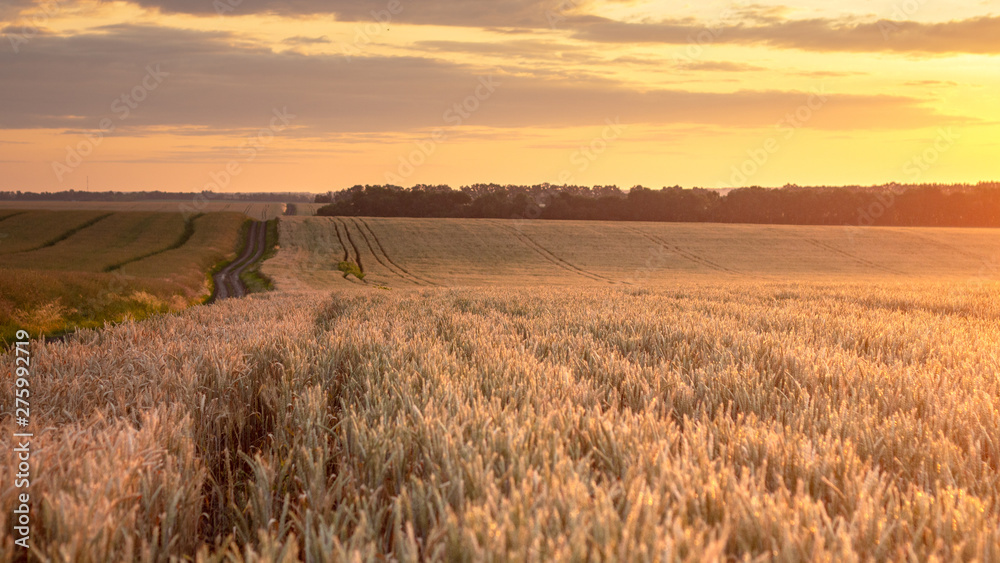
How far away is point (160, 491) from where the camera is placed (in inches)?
75.3

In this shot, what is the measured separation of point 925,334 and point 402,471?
534 centimetres

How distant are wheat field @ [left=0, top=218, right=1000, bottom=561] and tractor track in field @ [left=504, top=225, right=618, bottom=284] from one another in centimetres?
4317

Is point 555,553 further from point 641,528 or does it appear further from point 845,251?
point 845,251

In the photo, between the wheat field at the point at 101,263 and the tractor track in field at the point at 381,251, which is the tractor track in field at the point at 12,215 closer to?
the wheat field at the point at 101,263

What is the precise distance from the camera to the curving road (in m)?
38.9

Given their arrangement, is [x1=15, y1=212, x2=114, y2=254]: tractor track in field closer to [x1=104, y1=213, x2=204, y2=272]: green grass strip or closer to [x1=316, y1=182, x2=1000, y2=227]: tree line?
[x1=104, y1=213, x2=204, y2=272]: green grass strip

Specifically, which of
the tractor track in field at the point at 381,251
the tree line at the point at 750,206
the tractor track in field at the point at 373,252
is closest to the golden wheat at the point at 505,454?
the tractor track in field at the point at 381,251

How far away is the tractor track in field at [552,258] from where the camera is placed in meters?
51.3

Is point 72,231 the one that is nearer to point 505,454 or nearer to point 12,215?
point 12,215

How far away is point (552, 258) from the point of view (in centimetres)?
6181

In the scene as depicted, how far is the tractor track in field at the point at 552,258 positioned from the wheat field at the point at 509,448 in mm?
43171

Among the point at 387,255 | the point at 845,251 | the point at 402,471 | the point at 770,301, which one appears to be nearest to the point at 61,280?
the point at 770,301

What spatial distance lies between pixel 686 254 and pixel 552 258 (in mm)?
15316

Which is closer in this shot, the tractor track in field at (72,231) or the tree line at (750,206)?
the tractor track in field at (72,231)
